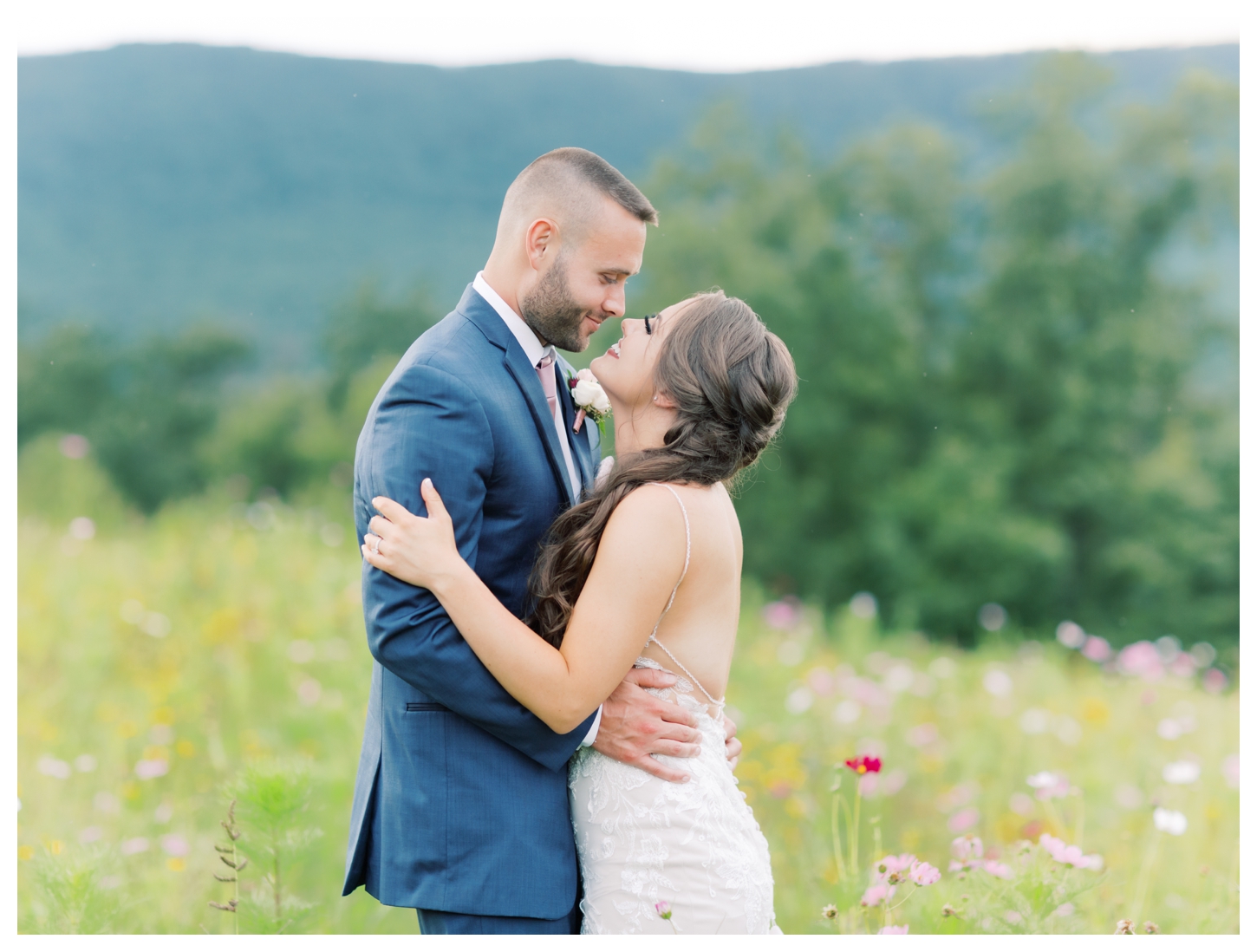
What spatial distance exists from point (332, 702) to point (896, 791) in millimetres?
3131

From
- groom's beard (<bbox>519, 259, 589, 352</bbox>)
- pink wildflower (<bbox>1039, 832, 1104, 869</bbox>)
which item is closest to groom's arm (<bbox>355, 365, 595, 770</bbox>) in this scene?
groom's beard (<bbox>519, 259, 589, 352</bbox>)

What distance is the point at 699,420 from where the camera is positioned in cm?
235

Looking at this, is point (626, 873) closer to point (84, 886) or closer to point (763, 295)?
point (84, 886)

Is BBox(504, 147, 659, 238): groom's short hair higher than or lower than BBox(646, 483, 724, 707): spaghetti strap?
higher

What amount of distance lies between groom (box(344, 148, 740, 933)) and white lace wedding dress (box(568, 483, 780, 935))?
0.05 meters

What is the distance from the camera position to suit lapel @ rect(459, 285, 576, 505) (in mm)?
2252

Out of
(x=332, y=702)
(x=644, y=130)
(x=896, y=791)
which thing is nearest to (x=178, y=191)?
(x=644, y=130)

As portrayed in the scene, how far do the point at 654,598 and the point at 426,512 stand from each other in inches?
21.6

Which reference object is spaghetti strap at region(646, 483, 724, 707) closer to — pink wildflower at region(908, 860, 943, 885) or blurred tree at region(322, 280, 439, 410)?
pink wildflower at region(908, 860, 943, 885)

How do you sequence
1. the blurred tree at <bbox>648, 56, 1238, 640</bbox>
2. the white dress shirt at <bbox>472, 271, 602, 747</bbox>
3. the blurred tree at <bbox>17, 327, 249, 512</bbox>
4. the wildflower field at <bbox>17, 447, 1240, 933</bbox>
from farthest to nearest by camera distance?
the blurred tree at <bbox>17, 327, 249, 512</bbox> → the blurred tree at <bbox>648, 56, 1238, 640</bbox> → the wildflower field at <bbox>17, 447, 1240, 933</bbox> → the white dress shirt at <bbox>472, 271, 602, 747</bbox>

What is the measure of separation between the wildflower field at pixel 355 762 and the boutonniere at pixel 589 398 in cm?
120

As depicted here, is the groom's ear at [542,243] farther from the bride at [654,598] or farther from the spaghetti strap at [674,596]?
the spaghetti strap at [674,596]

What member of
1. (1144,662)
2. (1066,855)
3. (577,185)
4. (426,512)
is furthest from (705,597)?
(1144,662)

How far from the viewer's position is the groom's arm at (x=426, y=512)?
6.49 feet
